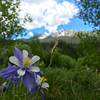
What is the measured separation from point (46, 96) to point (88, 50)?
6219mm

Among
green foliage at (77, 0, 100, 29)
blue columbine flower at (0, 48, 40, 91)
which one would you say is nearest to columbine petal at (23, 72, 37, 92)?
blue columbine flower at (0, 48, 40, 91)

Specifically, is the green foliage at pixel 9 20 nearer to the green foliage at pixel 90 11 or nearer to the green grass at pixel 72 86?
the green foliage at pixel 90 11

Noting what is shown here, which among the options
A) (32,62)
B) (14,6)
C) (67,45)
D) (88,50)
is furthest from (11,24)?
(32,62)

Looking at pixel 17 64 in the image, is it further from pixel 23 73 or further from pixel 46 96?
pixel 46 96

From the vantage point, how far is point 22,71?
5.83 feet

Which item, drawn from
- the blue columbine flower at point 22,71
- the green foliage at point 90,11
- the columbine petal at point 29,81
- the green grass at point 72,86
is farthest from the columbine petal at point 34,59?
the green foliage at point 90,11

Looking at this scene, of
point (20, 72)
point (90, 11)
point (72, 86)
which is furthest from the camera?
point (90, 11)

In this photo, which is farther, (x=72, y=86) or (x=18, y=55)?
(x=72, y=86)

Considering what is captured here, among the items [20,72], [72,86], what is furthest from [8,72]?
[72,86]

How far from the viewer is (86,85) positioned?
17.7ft

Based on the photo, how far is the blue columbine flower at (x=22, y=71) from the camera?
177 cm

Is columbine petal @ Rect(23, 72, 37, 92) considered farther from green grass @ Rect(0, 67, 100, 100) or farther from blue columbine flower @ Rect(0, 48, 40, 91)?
green grass @ Rect(0, 67, 100, 100)

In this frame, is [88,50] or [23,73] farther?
[88,50]

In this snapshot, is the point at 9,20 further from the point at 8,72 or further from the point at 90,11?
the point at 8,72
